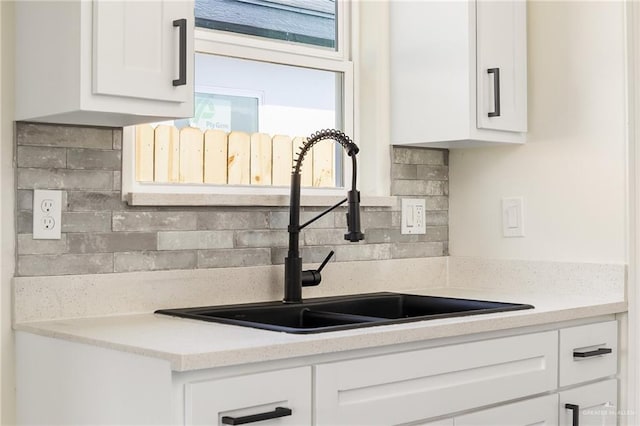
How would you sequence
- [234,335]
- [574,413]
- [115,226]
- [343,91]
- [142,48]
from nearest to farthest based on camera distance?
1. [234,335]
2. [142,48]
3. [115,226]
4. [574,413]
5. [343,91]

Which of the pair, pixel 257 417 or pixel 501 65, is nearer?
pixel 257 417

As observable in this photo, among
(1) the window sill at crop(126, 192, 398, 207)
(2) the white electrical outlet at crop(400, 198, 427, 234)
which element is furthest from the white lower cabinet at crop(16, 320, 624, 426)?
(2) the white electrical outlet at crop(400, 198, 427, 234)

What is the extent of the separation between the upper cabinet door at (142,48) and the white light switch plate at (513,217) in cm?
134

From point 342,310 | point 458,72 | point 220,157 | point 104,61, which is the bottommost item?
point 342,310

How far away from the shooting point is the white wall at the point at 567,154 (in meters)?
2.72

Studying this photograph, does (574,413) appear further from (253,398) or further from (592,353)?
(253,398)

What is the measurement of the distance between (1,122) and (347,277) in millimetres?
1180

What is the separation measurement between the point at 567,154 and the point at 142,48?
4.84 ft

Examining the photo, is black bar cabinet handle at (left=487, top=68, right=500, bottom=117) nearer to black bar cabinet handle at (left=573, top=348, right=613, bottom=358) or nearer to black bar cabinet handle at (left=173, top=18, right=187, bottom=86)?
black bar cabinet handle at (left=573, top=348, right=613, bottom=358)

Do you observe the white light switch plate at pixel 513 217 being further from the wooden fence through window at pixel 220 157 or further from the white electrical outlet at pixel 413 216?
the wooden fence through window at pixel 220 157

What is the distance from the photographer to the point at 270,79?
9.05 feet

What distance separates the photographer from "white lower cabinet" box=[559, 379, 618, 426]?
248 centimetres

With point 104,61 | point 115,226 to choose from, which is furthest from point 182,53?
point 115,226

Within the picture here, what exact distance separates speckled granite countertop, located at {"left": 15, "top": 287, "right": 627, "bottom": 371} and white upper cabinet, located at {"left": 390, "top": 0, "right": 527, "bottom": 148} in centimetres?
62
